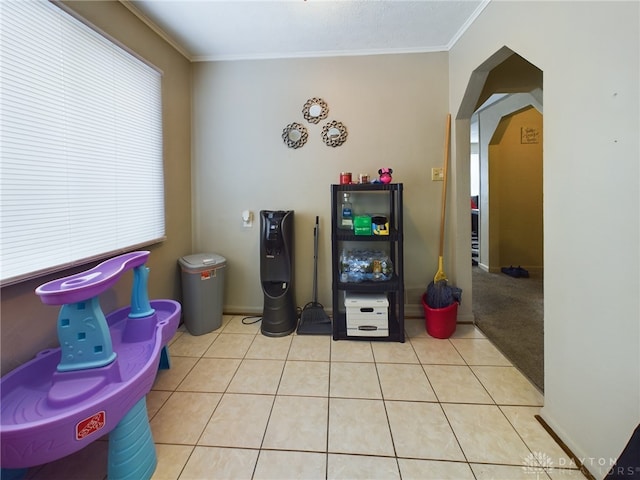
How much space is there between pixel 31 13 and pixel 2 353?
1613 mm

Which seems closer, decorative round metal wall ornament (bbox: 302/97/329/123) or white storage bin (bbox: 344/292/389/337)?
white storage bin (bbox: 344/292/389/337)

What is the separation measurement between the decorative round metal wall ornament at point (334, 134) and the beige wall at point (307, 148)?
1.8 inches

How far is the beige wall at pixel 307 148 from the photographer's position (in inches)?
104

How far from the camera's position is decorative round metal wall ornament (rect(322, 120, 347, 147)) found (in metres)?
2.66

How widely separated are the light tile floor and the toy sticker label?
43 centimetres

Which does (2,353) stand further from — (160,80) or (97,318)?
(160,80)

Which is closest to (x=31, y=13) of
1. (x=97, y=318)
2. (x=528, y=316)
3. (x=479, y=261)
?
(x=97, y=318)

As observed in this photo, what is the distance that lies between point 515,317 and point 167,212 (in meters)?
3.45

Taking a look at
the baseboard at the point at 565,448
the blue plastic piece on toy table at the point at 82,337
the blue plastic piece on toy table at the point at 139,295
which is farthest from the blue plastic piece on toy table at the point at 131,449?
the baseboard at the point at 565,448

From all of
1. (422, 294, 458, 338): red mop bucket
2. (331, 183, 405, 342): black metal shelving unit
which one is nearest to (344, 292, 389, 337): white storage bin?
(331, 183, 405, 342): black metal shelving unit

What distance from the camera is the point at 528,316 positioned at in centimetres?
280

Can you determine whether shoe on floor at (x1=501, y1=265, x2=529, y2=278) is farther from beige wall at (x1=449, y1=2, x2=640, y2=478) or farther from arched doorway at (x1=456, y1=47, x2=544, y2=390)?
beige wall at (x1=449, y1=2, x2=640, y2=478)

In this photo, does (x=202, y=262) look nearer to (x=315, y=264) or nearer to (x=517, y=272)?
(x=315, y=264)

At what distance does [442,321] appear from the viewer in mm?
2352
